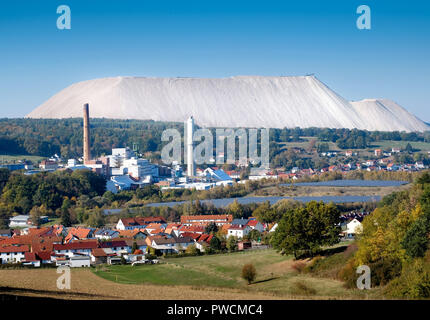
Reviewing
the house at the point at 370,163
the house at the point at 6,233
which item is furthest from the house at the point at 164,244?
the house at the point at 370,163

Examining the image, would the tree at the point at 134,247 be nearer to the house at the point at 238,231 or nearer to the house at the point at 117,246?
the house at the point at 117,246

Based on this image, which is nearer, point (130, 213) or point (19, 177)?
point (130, 213)

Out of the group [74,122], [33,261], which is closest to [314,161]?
[74,122]

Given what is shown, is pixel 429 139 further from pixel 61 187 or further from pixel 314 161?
pixel 61 187

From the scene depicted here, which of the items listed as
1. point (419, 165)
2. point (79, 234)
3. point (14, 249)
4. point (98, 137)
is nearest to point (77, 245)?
point (14, 249)

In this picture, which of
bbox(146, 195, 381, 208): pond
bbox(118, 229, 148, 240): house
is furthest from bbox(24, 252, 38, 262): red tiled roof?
bbox(146, 195, 381, 208): pond

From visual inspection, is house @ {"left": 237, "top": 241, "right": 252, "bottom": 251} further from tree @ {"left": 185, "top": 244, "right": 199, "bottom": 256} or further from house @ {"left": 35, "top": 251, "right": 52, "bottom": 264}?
house @ {"left": 35, "top": 251, "right": 52, "bottom": 264}
